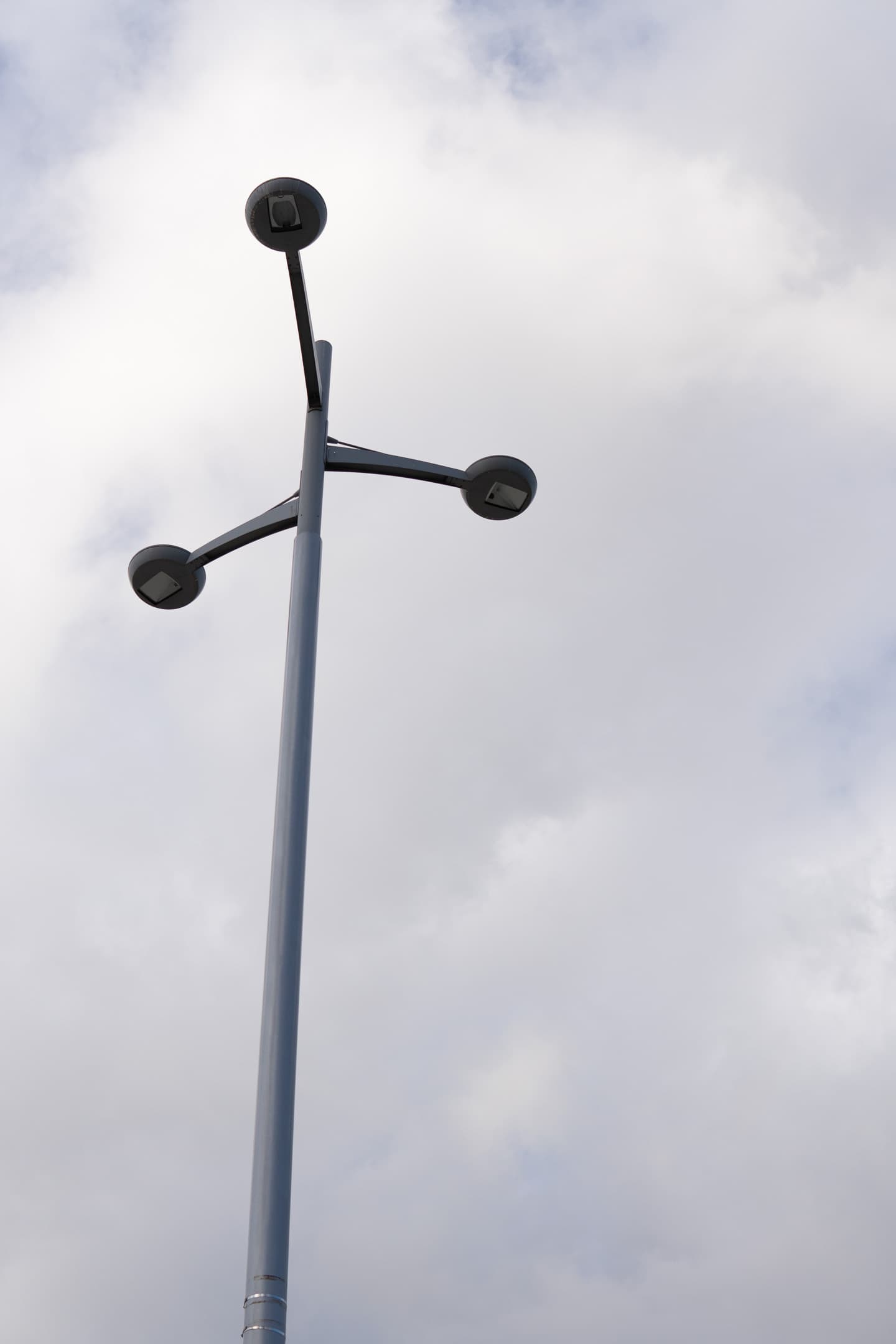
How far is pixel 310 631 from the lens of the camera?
1046 centimetres

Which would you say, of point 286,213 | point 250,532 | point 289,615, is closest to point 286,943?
point 289,615

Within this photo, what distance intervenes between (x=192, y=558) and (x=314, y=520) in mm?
1438

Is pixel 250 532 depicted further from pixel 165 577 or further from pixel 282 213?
pixel 282 213

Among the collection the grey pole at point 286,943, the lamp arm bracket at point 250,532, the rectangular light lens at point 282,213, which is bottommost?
the grey pole at point 286,943

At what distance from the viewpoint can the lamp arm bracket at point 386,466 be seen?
1188 cm

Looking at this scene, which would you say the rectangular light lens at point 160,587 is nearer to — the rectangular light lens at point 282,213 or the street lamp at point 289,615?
the street lamp at point 289,615

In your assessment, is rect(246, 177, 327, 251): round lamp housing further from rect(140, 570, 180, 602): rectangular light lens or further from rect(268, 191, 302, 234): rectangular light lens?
rect(140, 570, 180, 602): rectangular light lens

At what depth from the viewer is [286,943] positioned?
29.6 feet

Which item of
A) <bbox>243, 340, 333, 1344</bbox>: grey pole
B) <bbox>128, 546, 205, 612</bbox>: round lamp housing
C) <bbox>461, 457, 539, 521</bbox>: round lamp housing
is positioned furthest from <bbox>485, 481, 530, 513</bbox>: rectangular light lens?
<bbox>128, 546, 205, 612</bbox>: round lamp housing

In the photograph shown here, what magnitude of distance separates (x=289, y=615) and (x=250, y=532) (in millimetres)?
1360

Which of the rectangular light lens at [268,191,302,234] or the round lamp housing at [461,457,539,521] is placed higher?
the rectangular light lens at [268,191,302,234]

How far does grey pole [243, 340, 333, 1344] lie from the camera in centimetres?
788

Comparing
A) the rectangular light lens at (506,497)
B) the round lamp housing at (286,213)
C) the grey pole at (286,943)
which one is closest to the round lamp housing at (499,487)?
the rectangular light lens at (506,497)

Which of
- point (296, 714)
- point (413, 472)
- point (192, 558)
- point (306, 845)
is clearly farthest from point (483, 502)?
point (306, 845)
